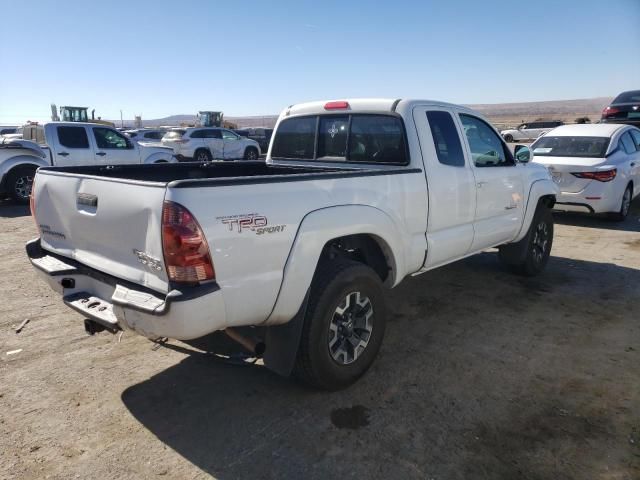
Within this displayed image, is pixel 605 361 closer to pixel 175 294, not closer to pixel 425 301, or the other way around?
pixel 425 301

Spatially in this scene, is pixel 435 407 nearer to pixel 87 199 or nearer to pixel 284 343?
pixel 284 343

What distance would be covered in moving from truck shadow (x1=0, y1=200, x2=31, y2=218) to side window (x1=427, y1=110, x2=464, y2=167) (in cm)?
945

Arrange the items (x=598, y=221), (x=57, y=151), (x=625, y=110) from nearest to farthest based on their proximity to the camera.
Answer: (x=598, y=221) → (x=57, y=151) → (x=625, y=110)

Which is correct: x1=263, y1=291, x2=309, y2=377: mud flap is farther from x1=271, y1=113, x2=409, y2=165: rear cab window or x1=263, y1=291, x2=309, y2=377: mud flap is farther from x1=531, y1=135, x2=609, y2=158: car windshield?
x1=531, y1=135, x2=609, y2=158: car windshield

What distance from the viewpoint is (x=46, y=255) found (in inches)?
140

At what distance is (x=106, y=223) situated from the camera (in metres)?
2.88

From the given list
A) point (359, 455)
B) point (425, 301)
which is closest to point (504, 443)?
point (359, 455)

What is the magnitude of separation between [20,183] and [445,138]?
10.8 metres

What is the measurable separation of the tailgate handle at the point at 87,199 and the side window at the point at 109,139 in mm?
10222

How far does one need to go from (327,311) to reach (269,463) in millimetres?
957

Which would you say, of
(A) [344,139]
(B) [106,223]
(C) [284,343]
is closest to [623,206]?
(A) [344,139]

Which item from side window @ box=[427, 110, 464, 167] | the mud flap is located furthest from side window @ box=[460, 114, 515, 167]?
the mud flap

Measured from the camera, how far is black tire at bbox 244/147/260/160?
22933mm

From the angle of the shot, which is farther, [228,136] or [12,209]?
[228,136]
